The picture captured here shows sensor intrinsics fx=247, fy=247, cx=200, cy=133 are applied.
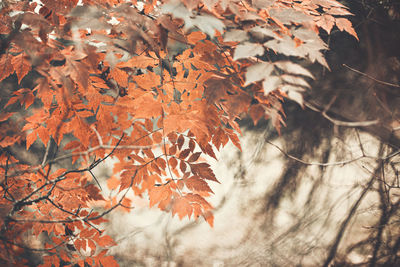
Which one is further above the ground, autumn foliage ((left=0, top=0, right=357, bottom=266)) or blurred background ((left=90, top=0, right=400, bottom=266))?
autumn foliage ((left=0, top=0, right=357, bottom=266))

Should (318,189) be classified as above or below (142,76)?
below

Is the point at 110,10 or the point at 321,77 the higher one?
the point at 110,10

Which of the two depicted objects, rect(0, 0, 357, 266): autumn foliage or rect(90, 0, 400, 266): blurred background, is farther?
rect(90, 0, 400, 266): blurred background

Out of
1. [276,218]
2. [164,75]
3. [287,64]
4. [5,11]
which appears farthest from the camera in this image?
[276,218]

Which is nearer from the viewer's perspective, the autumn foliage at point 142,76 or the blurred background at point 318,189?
the autumn foliage at point 142,76

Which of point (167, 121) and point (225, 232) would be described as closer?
point (167, 121)

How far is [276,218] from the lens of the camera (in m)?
2.50

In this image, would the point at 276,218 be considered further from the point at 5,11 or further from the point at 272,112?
the point at 5,11

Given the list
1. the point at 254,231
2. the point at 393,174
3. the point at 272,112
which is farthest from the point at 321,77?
the point at 272,112

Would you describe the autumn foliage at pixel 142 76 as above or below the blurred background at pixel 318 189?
above

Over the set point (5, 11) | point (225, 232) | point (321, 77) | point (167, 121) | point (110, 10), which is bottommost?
point (225, 232)

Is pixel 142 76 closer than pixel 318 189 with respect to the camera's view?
Yes

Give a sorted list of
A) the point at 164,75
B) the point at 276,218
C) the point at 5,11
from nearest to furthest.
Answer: the point at 5,11 → the point at 164,75 → the point at 276,218

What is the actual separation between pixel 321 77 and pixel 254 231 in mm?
1712
